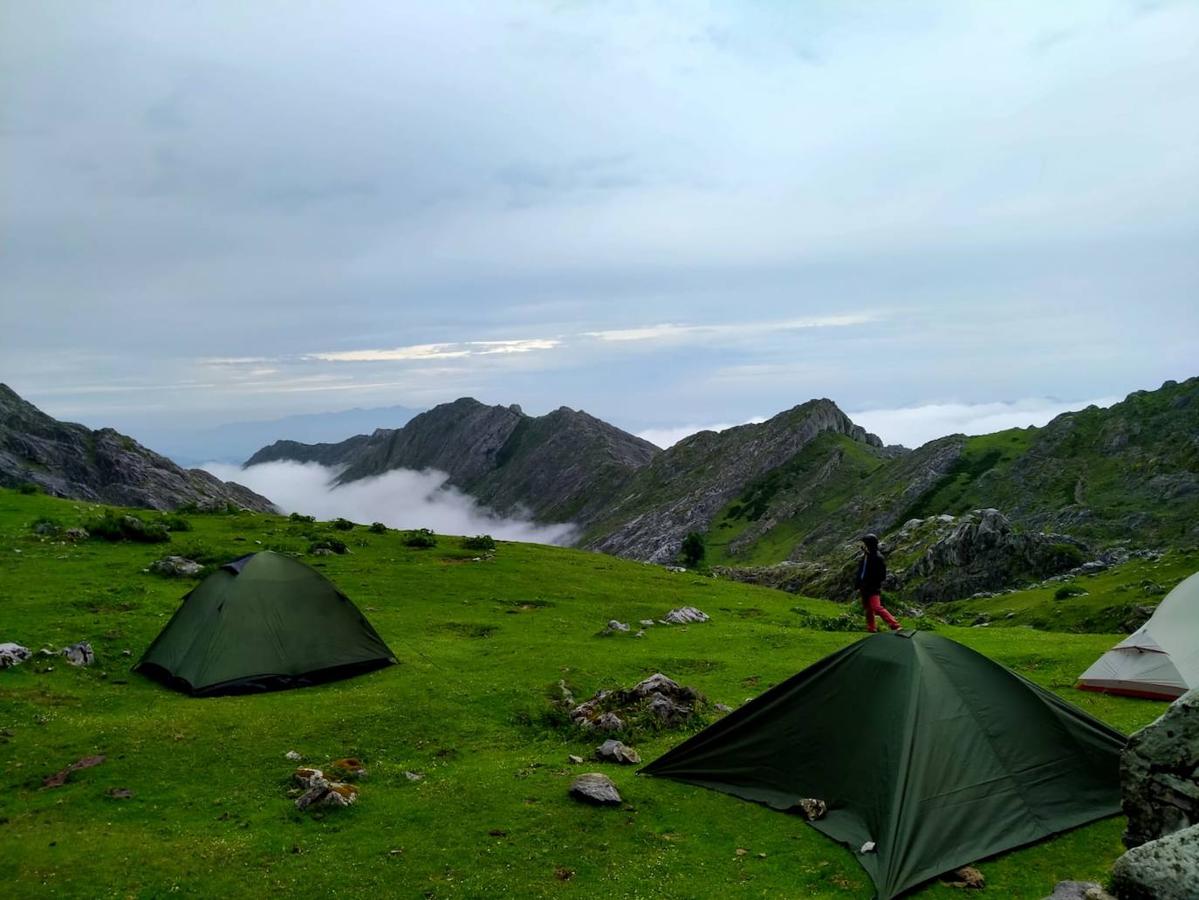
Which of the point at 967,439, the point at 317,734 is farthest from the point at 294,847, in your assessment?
the point at 967,439

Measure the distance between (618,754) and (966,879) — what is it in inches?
312

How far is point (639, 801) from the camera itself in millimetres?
15570

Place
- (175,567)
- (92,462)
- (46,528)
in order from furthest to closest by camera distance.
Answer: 1. (92,462)
2. (46,528)
3. (175,567)

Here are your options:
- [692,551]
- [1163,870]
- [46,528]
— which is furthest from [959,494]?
[1163,870]

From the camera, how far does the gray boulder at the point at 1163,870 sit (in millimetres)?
8391

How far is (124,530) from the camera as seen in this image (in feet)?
138

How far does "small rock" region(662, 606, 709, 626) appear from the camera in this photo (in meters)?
36.3

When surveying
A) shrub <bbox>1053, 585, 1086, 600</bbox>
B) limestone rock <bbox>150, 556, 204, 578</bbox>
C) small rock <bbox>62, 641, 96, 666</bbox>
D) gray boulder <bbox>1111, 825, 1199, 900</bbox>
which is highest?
gray boulder <bbox>1111, 825, 1199, 900</bbox>

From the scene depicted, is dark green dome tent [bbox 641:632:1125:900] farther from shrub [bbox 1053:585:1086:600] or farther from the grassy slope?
shrub [bbox 1053:585:1086:600]

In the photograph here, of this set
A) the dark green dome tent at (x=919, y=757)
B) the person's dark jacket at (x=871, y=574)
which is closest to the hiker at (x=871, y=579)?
the person's dark jacket at (x=871, y=574)

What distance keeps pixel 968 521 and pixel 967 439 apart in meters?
100

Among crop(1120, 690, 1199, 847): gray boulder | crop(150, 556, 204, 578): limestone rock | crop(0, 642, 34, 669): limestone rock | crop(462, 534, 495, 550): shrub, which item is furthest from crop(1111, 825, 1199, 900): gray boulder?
crop(462, 534, 495, 550): shrub

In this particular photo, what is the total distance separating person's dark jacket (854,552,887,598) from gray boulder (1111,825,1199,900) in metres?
16.0

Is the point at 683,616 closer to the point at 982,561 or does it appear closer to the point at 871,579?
the point at 871,579
